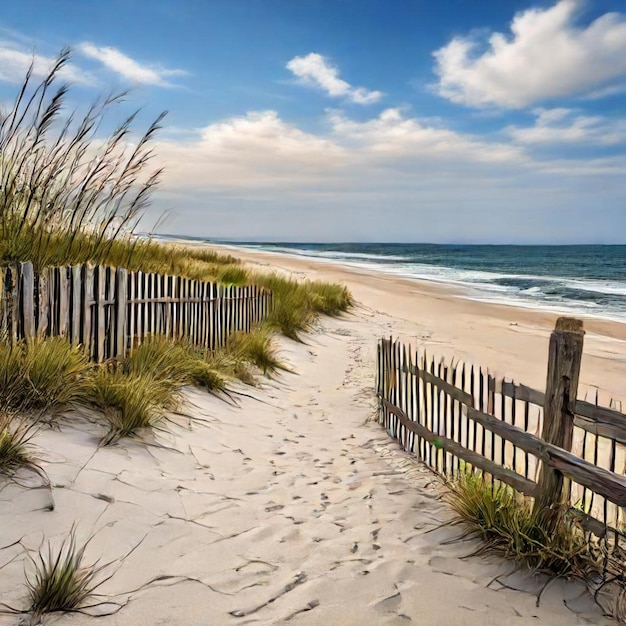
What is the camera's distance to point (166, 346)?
5988 mm

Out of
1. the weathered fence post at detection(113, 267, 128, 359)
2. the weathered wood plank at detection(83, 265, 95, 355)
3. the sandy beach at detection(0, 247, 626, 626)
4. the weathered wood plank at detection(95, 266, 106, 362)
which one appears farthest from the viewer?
the weathered fence post at detection(113, 267, 128, 359)

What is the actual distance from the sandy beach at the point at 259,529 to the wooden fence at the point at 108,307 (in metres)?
1.11

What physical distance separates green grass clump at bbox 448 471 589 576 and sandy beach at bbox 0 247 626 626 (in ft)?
0.34

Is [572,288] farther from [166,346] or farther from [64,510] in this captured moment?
[64,510]

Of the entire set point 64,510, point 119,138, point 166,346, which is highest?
point 119,138

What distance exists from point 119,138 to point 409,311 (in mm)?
12505

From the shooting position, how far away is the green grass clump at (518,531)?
9.11ft

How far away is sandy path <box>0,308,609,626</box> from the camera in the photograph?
8.13 ft

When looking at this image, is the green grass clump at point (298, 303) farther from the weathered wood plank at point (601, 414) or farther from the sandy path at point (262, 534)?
the weathered wood plank at point (601, 414)

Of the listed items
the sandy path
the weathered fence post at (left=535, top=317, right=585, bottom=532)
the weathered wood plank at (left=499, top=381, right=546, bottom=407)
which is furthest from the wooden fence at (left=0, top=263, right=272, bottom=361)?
the weathered fence post at (left=535, top=317, right=585, bottom=532)

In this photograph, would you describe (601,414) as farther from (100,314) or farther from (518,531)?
(100,314)

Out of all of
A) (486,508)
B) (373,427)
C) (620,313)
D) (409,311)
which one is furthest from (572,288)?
(486,508)

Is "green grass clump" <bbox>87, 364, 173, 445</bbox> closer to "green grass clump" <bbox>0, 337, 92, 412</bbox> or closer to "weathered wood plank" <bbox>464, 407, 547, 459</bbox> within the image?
"green grass clump" <bbox>0, 337, 92, 412</bbox>

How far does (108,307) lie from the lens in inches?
228
